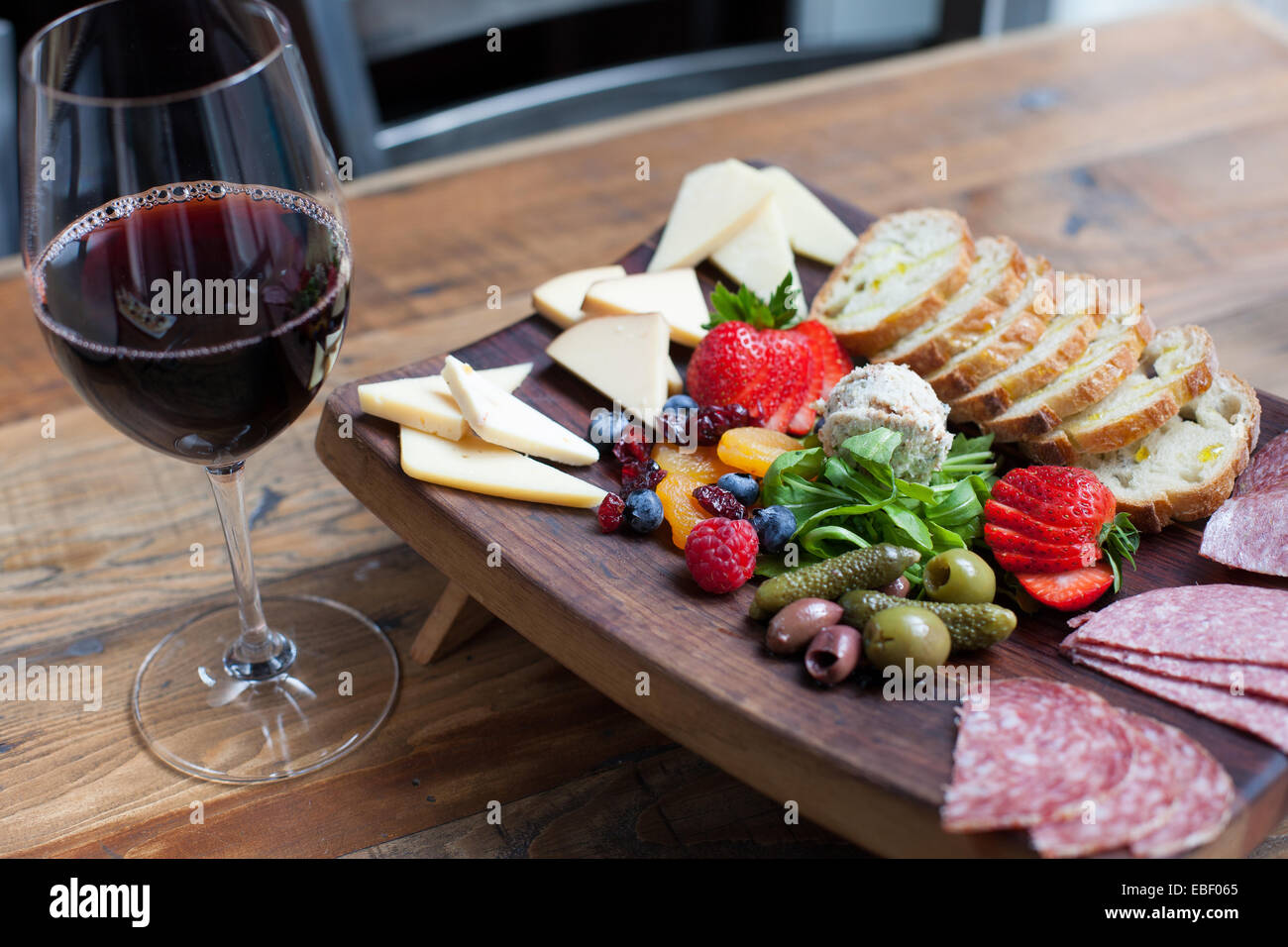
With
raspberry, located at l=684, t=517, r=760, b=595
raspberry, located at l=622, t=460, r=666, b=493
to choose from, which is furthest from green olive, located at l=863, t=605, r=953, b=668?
raspberry, located at l=622, t=460, r=666, b=493

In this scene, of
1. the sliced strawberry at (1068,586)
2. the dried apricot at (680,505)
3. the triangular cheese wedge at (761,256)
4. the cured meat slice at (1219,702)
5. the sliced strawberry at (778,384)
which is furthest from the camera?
the triangular cheese wedge at (761,256)

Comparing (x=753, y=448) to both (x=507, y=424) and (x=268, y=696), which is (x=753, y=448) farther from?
(x=268, y=696)

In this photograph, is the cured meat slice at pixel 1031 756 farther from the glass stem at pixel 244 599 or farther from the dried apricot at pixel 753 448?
the glass stem at pixel 244 599

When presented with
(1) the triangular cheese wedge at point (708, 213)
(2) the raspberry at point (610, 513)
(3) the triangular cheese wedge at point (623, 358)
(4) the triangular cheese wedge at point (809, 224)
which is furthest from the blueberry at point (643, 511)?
(4) the triangular cheese wedge at point (809, 224)

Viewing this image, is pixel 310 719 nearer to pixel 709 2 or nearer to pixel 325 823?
pixel 325 823

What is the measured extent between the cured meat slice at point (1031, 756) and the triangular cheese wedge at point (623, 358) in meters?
0.73

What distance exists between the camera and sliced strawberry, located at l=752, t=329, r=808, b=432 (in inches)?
73.2

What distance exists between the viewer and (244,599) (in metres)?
1.68

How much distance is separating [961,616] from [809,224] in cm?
106

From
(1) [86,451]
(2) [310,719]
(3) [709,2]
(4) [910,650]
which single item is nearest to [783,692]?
(4) [910,650]

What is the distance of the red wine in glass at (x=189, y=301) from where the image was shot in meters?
1.27

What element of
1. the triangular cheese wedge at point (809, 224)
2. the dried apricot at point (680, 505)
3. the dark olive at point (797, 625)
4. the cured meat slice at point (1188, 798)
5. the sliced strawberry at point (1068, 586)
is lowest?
the cured meat slice at point (1188, 798)

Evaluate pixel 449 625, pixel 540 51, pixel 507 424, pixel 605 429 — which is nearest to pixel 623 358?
pixel 605 429

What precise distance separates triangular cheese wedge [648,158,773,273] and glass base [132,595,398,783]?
879mm
